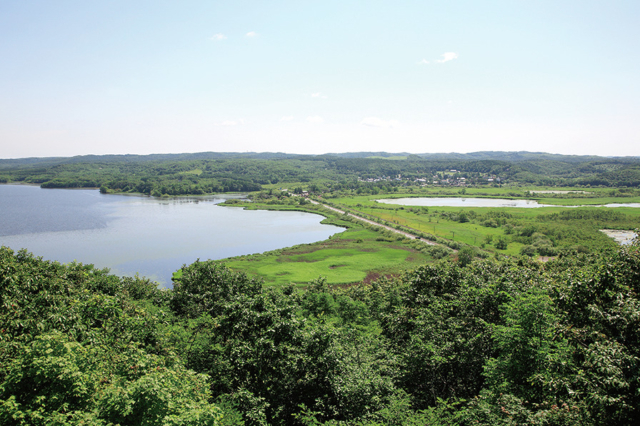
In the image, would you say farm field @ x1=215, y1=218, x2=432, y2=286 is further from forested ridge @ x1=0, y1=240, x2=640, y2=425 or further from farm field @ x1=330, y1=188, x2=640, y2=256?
Result: forested ridge @ x1=0, y1=240, x2=640, y2=425

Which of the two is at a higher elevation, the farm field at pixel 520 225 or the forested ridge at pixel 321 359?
the forested ridge at pixel 321 359

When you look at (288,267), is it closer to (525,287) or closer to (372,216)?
(525,287)

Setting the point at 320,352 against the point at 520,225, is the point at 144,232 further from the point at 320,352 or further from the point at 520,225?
the point at 520,225

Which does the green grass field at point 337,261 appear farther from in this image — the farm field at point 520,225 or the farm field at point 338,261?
the farm field at point 520,225

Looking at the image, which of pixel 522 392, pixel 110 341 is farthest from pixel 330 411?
pixel 110 341

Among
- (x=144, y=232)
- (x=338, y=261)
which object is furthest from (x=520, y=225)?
(x=144, y=232)

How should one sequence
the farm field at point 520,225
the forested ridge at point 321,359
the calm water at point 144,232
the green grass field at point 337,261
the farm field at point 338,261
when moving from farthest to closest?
the farm field at point 520,225 → the calm water at point 144,232 → the green grass field at point 337,261 → the farm field at point 338,261 → the forested ridge at point 321,359

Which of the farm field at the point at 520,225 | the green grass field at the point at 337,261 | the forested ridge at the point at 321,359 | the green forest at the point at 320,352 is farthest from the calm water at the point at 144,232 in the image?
the forested ridge at the point at 321,359
